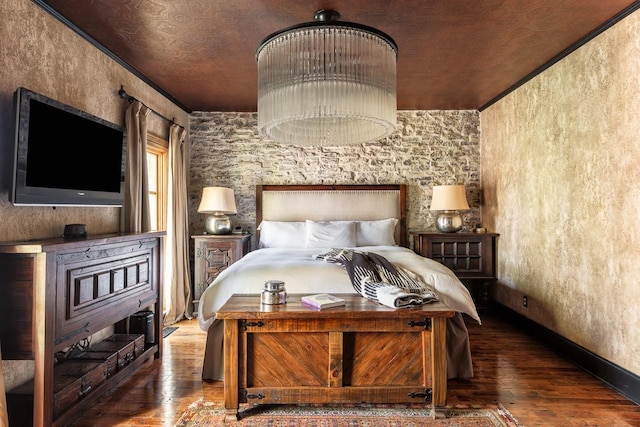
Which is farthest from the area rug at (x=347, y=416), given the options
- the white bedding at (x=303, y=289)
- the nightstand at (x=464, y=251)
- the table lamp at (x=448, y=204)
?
the table lamp at (x=448, y=204)

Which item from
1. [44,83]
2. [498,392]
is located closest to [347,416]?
[498,392]

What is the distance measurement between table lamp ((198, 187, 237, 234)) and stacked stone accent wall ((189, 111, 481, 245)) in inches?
19.8

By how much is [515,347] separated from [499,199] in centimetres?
193

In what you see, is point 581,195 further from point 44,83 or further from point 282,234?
point 44,83

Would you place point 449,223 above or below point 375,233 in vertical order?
above

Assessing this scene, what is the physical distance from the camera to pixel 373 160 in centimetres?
543

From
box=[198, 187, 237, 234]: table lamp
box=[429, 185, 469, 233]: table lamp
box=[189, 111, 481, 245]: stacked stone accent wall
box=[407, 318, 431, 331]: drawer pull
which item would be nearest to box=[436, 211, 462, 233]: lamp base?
box=[429, 185, 469, 233]: table lamp

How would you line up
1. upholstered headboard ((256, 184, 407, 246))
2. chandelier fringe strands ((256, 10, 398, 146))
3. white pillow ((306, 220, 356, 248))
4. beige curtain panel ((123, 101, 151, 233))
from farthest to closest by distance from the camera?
upholstered headboard ((256, 184, 407, 246)) < white pillow ((306, 220, 356, 248)) < beige curtain panel ((123, 101, 151, 233)) < chandelier fringe strands ((256, 10, 398, 146))

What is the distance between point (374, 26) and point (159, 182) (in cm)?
312

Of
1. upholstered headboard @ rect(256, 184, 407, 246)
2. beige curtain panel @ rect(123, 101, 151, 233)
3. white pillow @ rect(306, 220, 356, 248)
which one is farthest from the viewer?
upholstered headboard @ rect(256, 184, 407, 246)

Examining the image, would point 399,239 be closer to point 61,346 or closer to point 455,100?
point 455,100

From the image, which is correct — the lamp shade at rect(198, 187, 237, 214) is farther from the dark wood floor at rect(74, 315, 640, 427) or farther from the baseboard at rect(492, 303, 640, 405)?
the baseboard at rect(492, 303, 640, 405)

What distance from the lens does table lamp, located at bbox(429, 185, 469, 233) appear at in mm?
4871

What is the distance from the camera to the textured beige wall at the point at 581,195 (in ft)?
9.01
